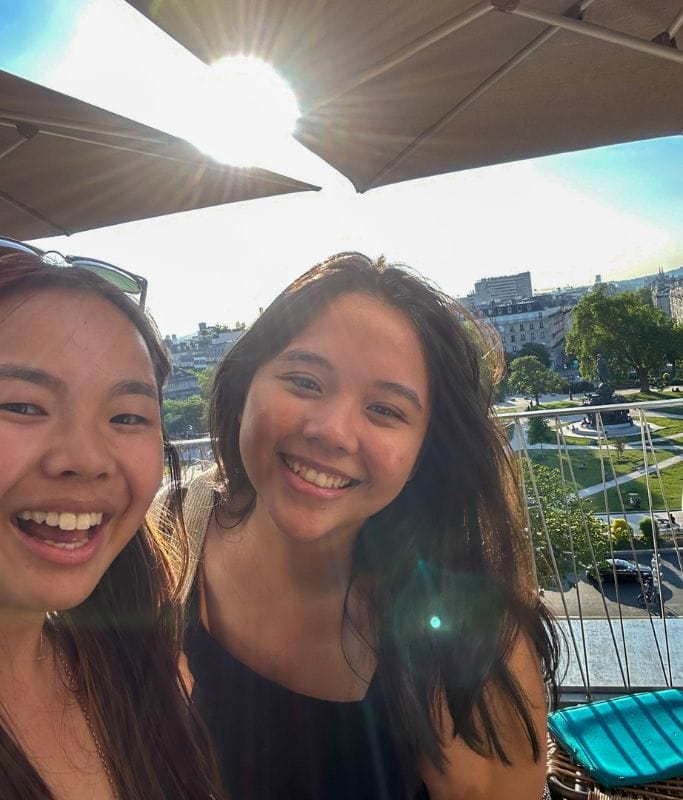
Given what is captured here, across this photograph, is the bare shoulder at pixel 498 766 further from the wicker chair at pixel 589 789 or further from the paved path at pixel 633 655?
the paved path at pixel 633 655

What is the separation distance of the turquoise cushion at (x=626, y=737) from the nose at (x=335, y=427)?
160 cm

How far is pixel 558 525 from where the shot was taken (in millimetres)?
18703


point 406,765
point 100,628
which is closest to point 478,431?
point 406,765

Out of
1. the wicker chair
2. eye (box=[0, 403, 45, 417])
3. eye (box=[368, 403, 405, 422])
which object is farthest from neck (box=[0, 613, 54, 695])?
the wicker chair

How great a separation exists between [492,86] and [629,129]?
0.92 meters

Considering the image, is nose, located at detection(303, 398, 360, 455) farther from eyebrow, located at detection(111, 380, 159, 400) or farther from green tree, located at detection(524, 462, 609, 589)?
green tree, located at detection(524, 462, 609, 589)

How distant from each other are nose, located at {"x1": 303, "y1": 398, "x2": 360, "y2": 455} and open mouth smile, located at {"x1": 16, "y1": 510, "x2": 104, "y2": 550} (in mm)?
573

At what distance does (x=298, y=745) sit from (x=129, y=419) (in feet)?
3.15

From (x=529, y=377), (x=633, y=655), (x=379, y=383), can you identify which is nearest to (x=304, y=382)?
(x=379, y=383)

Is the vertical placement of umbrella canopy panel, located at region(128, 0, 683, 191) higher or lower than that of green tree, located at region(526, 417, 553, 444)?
higher

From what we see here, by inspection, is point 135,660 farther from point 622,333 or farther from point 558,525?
point 622,333

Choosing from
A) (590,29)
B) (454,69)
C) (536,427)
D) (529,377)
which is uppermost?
(454,69)

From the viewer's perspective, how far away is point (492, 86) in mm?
2930

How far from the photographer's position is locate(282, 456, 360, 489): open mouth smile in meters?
1.36
